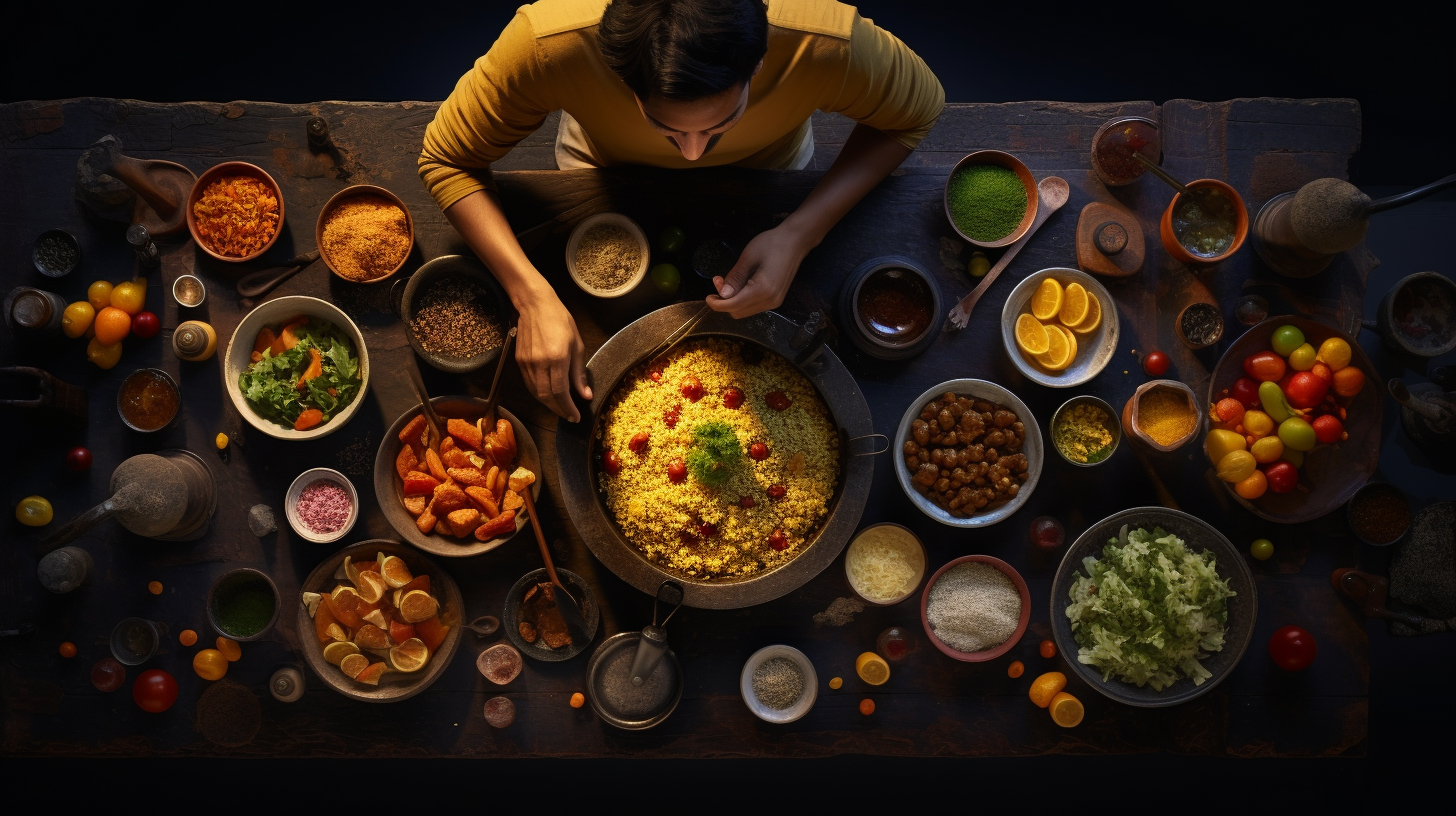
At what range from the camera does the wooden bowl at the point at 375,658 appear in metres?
2.33

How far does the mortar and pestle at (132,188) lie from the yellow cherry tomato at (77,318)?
31 centimetres

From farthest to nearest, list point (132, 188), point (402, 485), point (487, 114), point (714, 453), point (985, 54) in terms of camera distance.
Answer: point (985, 54) → point (132, 188) → point (402, 485) → point (714, 453) → point (487, 114)

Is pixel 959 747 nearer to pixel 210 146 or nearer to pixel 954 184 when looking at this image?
pixel 954 184

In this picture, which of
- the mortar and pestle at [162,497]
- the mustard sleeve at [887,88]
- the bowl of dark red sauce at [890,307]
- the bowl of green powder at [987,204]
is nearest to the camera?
the mustard sleeve at [887,88]

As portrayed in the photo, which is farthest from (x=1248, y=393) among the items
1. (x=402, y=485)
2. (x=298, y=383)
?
(x=298, y=383)

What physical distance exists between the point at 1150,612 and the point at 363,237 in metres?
2.76

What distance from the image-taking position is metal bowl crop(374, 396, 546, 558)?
2299mm

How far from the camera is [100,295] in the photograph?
250 centimetres

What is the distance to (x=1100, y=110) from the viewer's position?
2664 mm

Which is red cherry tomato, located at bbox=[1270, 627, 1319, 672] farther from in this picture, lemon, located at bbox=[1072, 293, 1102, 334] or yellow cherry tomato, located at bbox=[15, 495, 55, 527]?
yellow cherry tomato, located at bbox=[15, 495, 55, 527]

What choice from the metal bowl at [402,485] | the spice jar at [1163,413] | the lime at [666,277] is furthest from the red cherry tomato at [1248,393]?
the metal bowl at [402,485]

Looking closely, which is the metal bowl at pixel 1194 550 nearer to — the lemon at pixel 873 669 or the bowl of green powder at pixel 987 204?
the lemon at pixel 873 669

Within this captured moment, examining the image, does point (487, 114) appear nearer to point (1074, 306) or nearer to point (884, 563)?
point (884, 563)

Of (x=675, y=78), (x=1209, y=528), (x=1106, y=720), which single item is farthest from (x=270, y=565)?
(x=1209, y=528)
